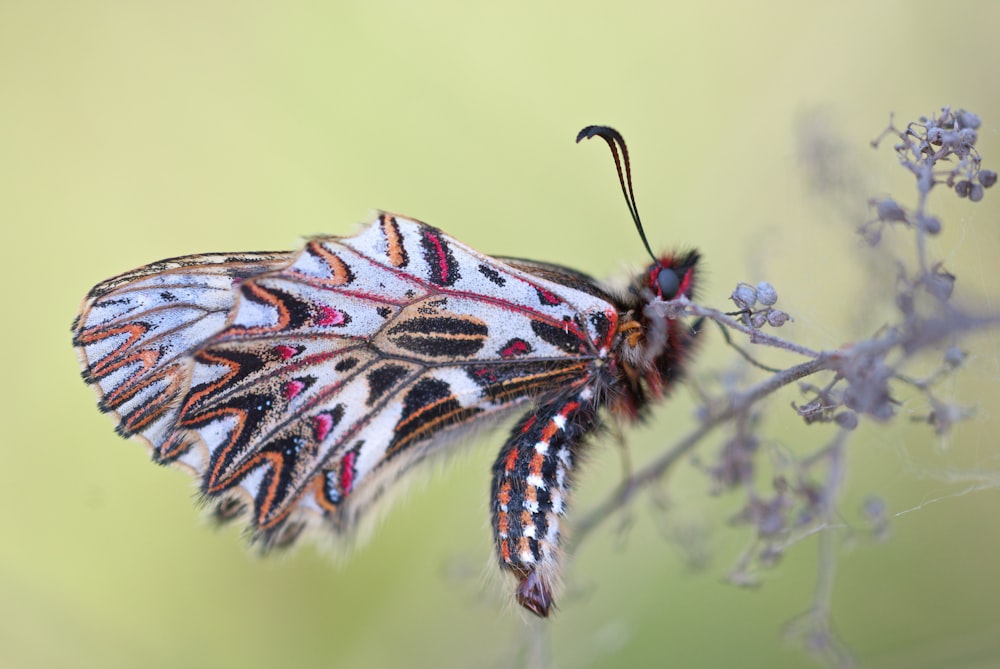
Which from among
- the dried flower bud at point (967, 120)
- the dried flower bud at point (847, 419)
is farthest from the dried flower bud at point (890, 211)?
the dried flower bud at point (847, 419)

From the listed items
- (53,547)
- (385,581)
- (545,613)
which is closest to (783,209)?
(545,613)

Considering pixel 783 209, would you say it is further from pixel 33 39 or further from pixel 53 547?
pixel 33 39

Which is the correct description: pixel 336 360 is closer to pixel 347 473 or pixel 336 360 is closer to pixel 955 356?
pixel 347 473

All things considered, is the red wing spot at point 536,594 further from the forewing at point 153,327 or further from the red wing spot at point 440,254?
the forewing at point 153,327

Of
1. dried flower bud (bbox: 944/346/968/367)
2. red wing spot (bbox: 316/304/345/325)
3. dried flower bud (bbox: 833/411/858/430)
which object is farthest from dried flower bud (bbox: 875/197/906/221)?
red wing spot (bbox: 316/304/345/325)

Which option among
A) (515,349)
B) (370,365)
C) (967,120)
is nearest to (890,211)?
(967,120)

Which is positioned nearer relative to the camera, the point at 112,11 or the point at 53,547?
the point at 53,547

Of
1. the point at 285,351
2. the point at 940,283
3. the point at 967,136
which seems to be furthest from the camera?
the point at 285,351
